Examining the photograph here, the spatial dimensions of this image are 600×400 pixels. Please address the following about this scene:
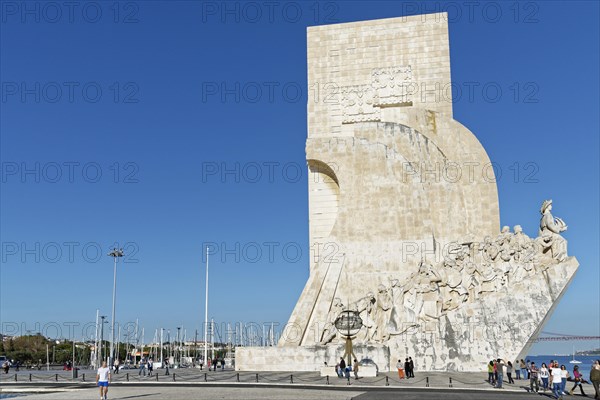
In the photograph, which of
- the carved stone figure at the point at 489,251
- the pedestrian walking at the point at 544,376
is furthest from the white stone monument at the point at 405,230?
the pedestrian walking at the point at 544,376

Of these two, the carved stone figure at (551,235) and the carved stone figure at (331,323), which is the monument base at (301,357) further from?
the carved stone figure at (551,235)

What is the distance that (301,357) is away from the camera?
19.1 meters

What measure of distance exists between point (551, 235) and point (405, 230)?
509cm

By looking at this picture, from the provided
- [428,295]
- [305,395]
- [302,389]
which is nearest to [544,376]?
[302,389]

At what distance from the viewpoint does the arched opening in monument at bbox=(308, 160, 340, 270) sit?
25.0 metres

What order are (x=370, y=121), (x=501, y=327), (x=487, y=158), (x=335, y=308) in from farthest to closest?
(x=370, y=121) → (x=487, y=158) → (x=335, y=308) → (x=501, y=327)

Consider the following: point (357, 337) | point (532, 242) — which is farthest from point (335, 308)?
point (532, 242)

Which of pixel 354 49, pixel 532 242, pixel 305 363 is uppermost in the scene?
pixel 354 49

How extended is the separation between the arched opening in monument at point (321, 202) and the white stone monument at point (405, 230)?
0.04 m

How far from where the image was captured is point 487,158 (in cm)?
2283

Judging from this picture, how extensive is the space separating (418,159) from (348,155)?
8.53ft

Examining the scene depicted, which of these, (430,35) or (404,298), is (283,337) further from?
(430,35)

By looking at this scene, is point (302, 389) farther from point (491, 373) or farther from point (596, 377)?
point (596, 377)

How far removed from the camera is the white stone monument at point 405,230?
59.1 feet
